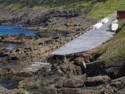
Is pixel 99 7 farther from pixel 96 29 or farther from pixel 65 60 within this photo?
pixel 65 60

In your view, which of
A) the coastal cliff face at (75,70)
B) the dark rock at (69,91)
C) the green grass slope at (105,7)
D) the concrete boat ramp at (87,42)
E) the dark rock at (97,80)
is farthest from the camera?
the green grass slope at (105,7)

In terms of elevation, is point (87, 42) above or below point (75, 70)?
below

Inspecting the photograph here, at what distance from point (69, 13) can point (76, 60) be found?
124025 mm

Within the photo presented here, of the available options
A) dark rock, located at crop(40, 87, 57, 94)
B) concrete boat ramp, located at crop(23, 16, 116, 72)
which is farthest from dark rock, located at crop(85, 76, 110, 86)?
concrete boat ramp, located at crop(23, 16, 116, 72)

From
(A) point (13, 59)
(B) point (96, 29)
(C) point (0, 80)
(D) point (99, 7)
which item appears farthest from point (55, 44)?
(D) point (99, 7)

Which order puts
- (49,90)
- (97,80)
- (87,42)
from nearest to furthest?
(97,80), (49,90), (87,42)

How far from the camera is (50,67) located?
57125mm

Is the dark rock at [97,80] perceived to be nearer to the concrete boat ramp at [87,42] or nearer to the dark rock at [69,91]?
the dark rock at [69,91]

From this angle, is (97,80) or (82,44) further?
(82,44)

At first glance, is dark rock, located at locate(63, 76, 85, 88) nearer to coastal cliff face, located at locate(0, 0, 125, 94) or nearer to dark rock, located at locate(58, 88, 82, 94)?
coastal cliff face, located at locate(0, 0, 125, 94)

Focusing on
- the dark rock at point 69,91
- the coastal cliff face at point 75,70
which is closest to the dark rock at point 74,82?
the coastal cliff face at point 75,70

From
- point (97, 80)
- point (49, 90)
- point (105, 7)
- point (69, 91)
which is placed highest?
point (97, 80)

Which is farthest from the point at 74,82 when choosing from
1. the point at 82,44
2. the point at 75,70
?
the point at 82,44

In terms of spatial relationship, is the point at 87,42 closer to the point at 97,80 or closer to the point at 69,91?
the point at 97,80
